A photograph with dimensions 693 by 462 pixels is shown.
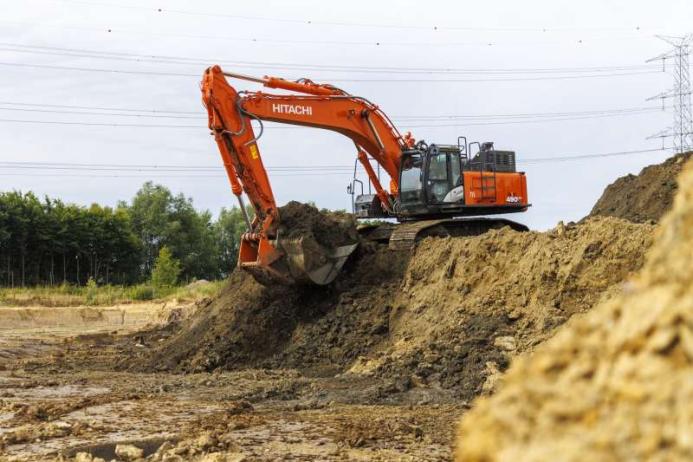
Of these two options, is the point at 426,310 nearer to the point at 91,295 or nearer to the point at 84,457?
the point at 84,457

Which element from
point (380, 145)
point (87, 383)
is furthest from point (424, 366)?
point (380, 145)

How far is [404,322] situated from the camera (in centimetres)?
1362

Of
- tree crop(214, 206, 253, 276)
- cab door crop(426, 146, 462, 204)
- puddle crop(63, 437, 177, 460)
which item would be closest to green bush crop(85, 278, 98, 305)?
cab door crop(426, 146, 462, 204)

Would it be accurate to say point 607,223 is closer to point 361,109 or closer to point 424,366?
point 424,366

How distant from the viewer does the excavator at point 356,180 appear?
14.3 metres

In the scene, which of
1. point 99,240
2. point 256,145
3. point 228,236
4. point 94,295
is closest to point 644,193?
point 256,145

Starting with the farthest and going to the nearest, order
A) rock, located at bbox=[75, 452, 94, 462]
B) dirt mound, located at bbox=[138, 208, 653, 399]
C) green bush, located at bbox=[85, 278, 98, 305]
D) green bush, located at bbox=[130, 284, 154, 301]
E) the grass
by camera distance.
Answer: green bush, located at bbox=[130, 284, 154, 301]
green bush, located at bbox=[85, 278, 98, 305]
the grass
dirt mound, located at bbox=[138, 208, 653, 399]
rock, located at bbox=[75, 452, 94, 462]

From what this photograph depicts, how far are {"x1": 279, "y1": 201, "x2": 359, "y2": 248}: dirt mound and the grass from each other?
15520mm

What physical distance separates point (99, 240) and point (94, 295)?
1908 centimetres

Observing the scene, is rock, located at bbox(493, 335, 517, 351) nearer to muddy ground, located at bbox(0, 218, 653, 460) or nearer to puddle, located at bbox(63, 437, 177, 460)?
muddy ground, located at bbox(0, 218, 653, 460)

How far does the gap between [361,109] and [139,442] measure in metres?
9.81

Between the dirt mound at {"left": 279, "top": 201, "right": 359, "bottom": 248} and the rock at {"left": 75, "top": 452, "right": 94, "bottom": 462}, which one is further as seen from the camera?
the dirt mound at {"left": 279, "top": 201, "right": 359, "bottom": 248}

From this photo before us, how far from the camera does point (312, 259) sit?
577 inches

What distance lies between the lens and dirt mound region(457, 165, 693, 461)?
1.52 meters
